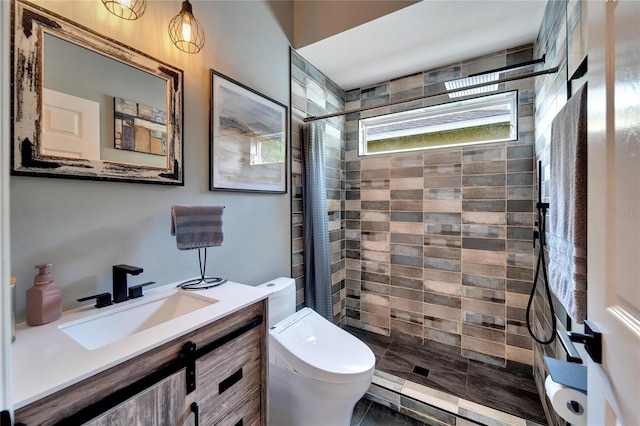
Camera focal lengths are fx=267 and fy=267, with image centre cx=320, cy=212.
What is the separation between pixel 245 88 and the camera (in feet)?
5.60

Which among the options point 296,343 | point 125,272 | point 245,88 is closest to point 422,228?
point 296,343

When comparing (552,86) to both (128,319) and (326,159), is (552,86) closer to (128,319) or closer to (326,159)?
(326,159)

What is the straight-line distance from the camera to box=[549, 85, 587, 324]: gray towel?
0.87 m

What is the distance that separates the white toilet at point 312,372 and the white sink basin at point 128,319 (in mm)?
397

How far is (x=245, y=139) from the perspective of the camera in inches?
67.3

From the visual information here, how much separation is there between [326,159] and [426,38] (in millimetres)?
1186

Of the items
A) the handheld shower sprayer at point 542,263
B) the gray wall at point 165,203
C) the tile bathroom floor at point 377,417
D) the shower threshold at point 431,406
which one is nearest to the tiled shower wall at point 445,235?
the handheld shower sprayer at point 542,263

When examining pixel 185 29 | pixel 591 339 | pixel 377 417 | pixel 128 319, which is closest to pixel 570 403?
pixel 591 339

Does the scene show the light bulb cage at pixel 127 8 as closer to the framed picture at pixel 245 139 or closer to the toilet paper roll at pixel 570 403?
the framed picture at pixel 245 139

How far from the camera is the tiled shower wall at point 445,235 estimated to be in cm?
204

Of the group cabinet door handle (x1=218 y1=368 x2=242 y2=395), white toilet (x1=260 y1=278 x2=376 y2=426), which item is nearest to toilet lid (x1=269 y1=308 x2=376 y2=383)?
white toilet (x1=260 y1=278 x2=376 y2=426)

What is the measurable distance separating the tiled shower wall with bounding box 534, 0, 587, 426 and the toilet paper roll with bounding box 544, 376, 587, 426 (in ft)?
1.37

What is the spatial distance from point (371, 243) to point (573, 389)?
5.96 ft

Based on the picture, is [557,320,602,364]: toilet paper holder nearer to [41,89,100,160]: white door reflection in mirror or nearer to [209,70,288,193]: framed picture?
[209,70,288,193]: framed picture
